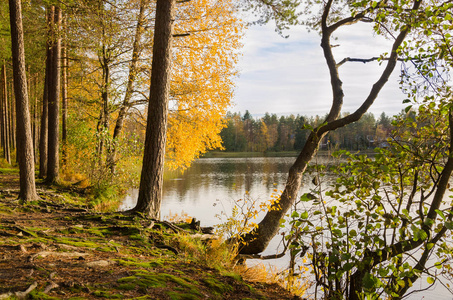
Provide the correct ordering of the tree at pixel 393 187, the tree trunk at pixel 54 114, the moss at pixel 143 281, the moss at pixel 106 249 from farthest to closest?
the tree trunk at pixel 54 114, the moss at pixel 106 249, the moss at pixel 143 281, the tree at pixel 393 187

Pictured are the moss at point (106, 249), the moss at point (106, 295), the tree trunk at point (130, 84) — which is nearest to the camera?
the moss at point (106, 295)

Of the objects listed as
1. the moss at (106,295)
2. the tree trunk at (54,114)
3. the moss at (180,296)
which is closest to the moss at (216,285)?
the moss at (180,296)

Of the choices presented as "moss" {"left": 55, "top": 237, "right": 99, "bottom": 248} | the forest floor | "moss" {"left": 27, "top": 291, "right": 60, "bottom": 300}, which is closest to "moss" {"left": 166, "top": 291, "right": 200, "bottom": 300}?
the forest floor

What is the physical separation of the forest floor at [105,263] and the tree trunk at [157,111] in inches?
23.0

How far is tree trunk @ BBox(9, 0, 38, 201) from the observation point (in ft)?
22.1

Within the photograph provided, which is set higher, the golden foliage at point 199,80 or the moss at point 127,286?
the golden foliage at point 199,80

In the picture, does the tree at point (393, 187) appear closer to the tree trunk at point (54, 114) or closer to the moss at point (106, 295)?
the moss at point (106, 295)

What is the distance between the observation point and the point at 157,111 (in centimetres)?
649

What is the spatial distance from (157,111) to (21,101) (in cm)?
290

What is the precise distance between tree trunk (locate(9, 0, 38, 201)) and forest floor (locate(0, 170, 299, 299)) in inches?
33.5

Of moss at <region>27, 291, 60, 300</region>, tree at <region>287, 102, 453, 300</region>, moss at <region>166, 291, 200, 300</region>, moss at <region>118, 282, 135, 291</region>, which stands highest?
tree at <region>287, 102, 453, 300</region>

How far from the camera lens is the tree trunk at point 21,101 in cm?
675

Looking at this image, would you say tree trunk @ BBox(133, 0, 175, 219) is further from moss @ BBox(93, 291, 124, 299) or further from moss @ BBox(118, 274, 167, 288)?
moss @ BBox(93, 291, 124, 299)

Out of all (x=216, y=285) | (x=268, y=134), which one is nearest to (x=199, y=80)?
(x=216, y=285)
